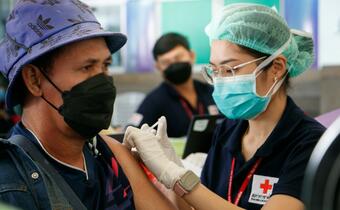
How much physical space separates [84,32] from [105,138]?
44cm

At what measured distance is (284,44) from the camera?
6.05 feet

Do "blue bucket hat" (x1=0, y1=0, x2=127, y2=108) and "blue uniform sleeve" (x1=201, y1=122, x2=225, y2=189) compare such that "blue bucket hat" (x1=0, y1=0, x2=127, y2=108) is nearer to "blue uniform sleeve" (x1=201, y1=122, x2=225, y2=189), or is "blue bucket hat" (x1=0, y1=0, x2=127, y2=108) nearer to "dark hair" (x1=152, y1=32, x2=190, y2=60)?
"blue uniform sleeve" (x1=201, y1=122, x2=225, y2=189)

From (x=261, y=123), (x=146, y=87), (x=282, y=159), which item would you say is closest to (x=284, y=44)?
(x=261, y=123)

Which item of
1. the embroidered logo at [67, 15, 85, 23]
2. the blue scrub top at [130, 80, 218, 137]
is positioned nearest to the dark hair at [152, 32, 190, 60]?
the blue scrub top at [130, 80, 218, 137]

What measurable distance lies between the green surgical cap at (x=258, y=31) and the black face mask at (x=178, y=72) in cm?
172

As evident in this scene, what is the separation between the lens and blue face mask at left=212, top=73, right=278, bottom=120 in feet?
6.06

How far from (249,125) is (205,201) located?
0.46m

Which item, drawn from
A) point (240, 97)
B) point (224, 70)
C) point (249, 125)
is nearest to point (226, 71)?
point (224, 70)

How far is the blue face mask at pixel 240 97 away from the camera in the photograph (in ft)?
6.06

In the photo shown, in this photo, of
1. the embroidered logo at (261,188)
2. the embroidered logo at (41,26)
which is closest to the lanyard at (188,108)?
the embroidered logo at (261,188)

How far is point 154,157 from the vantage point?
5.39 ft

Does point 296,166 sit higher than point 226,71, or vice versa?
point 226,71

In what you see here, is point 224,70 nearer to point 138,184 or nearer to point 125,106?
point 138,184

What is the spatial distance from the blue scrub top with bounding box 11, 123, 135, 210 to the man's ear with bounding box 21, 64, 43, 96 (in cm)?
11
